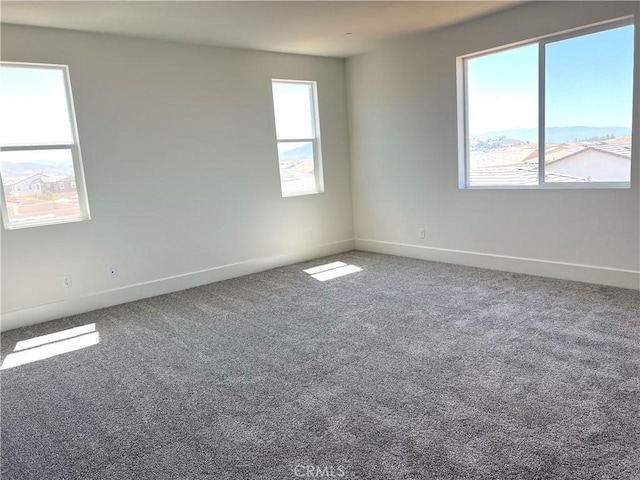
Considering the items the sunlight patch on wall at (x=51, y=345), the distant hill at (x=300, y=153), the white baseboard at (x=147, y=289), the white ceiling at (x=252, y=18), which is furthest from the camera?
the distant hill at (x=300, y=153)

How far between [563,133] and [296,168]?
3.07 metres

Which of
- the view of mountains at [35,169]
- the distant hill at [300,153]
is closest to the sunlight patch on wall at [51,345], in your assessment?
the view of mountains at [35,169]

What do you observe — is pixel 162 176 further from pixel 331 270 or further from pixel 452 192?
pixel 452 192

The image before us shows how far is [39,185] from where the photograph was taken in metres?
4.05

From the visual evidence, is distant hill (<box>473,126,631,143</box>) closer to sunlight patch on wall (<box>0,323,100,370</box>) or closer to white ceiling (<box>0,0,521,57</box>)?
white ceiling (<box>0,0,521,57</box>)

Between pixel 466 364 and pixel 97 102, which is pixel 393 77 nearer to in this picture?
pixel 97 102

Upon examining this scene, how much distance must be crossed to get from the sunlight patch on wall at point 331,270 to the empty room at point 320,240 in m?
0.05

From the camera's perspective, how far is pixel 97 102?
13.9ft

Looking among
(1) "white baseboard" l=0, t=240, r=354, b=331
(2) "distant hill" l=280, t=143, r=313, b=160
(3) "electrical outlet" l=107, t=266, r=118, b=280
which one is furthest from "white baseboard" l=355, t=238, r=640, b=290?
(3) "electrical outlet" l=107, t=266, r=118, b=280

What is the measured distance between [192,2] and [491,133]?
3.21 m

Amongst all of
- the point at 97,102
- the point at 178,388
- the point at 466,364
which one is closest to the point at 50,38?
the point at 97,102

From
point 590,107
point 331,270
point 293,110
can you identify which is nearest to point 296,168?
point 293,110

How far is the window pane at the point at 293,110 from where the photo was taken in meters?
5.58

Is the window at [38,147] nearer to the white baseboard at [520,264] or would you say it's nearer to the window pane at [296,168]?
the window pane at [296,168]
